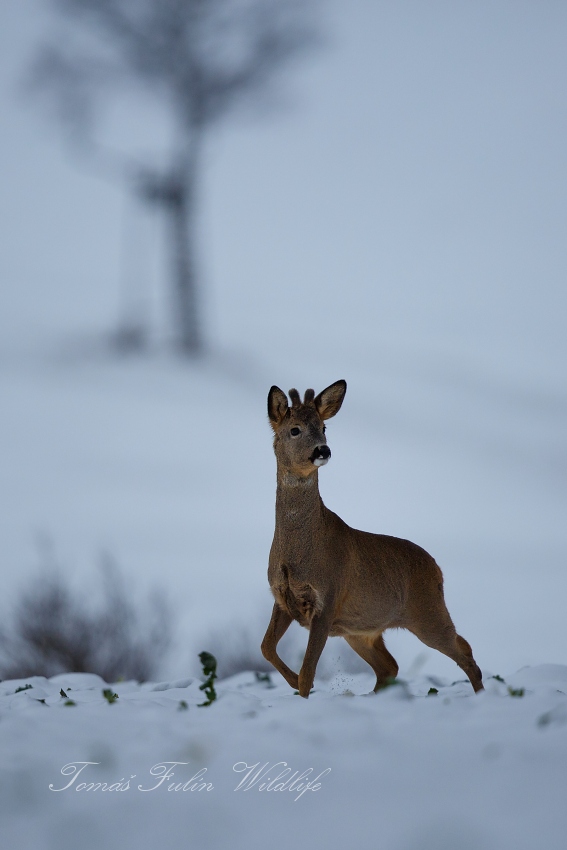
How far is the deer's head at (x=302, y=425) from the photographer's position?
19.3ft

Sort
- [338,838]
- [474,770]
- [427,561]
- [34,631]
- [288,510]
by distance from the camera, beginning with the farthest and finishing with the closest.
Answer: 1. [34,631]
2. [427,561]
3. [288,510]
4. [474,770]
5. [338,838]

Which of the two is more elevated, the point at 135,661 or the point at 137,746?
the point at 137,746

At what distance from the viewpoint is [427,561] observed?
270 inches

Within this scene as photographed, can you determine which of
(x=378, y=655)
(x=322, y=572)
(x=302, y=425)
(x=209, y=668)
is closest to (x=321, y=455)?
(x=302, y=425)

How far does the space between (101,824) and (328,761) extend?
0.81 m

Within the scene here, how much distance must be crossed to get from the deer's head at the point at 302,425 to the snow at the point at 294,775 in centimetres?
191

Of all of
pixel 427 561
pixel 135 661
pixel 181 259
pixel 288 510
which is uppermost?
pixel 181 259

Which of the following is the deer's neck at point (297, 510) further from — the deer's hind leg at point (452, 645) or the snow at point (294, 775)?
the snow at point (294, 775)

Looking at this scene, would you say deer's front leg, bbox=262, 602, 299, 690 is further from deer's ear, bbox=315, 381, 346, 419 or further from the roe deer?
deer's ear, bbox=315, 381, 346, 419

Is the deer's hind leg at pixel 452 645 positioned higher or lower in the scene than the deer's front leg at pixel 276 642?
lower

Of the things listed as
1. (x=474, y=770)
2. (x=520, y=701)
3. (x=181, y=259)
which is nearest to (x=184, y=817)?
(x=474, y=770)

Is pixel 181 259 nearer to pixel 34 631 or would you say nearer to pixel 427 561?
pixel 34 631

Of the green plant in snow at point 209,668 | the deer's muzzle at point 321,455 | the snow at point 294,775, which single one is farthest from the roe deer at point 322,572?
the snow at point 294,775

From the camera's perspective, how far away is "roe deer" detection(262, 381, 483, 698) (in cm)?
589
